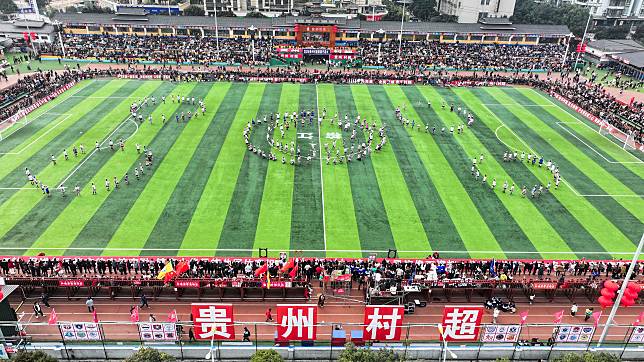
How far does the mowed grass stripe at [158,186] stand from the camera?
1607 inches

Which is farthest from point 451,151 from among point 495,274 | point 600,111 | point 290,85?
point 290,85

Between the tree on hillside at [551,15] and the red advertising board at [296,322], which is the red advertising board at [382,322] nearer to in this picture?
the red advertising board at [296,322]

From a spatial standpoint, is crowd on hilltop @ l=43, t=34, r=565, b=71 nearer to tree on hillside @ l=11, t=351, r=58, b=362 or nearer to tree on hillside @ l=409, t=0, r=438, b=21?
tree on hillside @ l=409, t=0, r=438, b=21

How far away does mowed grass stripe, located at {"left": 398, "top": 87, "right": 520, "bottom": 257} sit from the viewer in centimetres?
4194

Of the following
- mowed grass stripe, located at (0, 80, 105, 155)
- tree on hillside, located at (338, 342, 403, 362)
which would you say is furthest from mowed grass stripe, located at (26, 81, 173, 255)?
tree on hillside, located at (338, 342, 403, 362)

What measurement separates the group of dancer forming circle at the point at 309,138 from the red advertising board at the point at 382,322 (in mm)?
30701

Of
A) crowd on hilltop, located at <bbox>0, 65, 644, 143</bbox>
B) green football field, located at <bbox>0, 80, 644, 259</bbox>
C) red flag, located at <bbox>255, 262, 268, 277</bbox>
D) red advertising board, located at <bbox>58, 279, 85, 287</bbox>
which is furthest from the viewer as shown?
crowd on hilltop, located at <bbox>0, 65, 644, 143</bbox>

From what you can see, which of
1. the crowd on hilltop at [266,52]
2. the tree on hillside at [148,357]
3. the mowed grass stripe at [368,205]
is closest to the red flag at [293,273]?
the mowed grass stripe at [368,205]

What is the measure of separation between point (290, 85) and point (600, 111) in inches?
2056

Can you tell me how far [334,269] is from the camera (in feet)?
118

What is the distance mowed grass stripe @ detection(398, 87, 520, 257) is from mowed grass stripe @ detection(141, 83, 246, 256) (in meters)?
25.6

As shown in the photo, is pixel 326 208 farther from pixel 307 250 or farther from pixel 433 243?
pixel 433 243

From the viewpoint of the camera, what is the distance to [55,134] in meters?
61.5

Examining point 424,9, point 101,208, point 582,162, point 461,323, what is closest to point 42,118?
point 101,208
